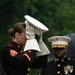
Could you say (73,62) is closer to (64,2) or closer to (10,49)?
(10,49)

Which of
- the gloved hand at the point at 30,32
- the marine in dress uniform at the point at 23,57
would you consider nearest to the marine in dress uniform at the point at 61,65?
the marine in dress uniform at the point at 23,57

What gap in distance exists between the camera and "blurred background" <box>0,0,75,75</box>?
795 inches

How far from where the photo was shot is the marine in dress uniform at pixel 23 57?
23.0ft

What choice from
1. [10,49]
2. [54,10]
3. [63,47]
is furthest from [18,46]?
[54,10]

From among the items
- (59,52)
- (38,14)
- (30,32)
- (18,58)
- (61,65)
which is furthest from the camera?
(38,14)

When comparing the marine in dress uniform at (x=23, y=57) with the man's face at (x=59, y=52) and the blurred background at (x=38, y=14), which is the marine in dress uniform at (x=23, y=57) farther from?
the blurred background at (x=38, y=14)

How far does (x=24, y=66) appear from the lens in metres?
7.17

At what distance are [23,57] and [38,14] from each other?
13.4 metres

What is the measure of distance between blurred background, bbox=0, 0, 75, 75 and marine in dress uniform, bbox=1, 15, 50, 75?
12484mm

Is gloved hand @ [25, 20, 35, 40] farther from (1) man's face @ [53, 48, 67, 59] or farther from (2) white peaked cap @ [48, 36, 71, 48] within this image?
(2) white peaked cap @ [48, 36, 71, 48]

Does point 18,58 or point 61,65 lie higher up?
point 18,58

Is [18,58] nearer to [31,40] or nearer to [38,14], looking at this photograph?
[31,40]

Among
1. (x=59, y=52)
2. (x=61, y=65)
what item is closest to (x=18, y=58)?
(x=59, y=52)

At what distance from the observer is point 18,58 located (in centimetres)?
712
